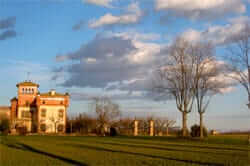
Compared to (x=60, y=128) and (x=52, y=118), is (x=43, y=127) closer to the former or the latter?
(x=52, y=118)

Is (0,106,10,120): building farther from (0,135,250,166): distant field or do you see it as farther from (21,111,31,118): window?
(0,135,250,166): distant field

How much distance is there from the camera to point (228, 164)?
13.1 metres

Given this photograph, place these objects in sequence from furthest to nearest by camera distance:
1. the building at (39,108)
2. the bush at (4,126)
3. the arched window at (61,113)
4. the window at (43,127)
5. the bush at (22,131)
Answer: the arched window at (61,113), the building at (39,108), the window at (43,127), the bush at (4,126), the bush at (22,131)

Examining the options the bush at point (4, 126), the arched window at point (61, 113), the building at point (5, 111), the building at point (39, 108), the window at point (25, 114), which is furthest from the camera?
the building at point (5, 111)

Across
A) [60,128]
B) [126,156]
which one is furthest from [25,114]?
[126,156]

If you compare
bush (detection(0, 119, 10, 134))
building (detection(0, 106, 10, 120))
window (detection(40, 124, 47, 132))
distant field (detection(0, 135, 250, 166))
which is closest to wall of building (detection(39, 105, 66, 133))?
window (detection(40, 124, 47, 132))

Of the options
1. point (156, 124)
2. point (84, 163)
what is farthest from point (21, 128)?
point (84, 163)

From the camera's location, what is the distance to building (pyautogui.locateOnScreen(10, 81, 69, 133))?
2990 inches

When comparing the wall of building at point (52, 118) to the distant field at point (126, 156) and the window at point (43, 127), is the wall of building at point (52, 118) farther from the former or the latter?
the distant field at point (126, 156)

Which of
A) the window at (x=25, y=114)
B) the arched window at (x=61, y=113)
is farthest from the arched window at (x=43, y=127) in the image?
the window at (x=25, y=114)

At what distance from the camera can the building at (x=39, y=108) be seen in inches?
2990

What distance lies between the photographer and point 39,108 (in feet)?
251

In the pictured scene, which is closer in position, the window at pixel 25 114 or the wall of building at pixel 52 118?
the wall of building at pixel 52 118

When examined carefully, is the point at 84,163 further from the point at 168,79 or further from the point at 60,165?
the point at 168,79
